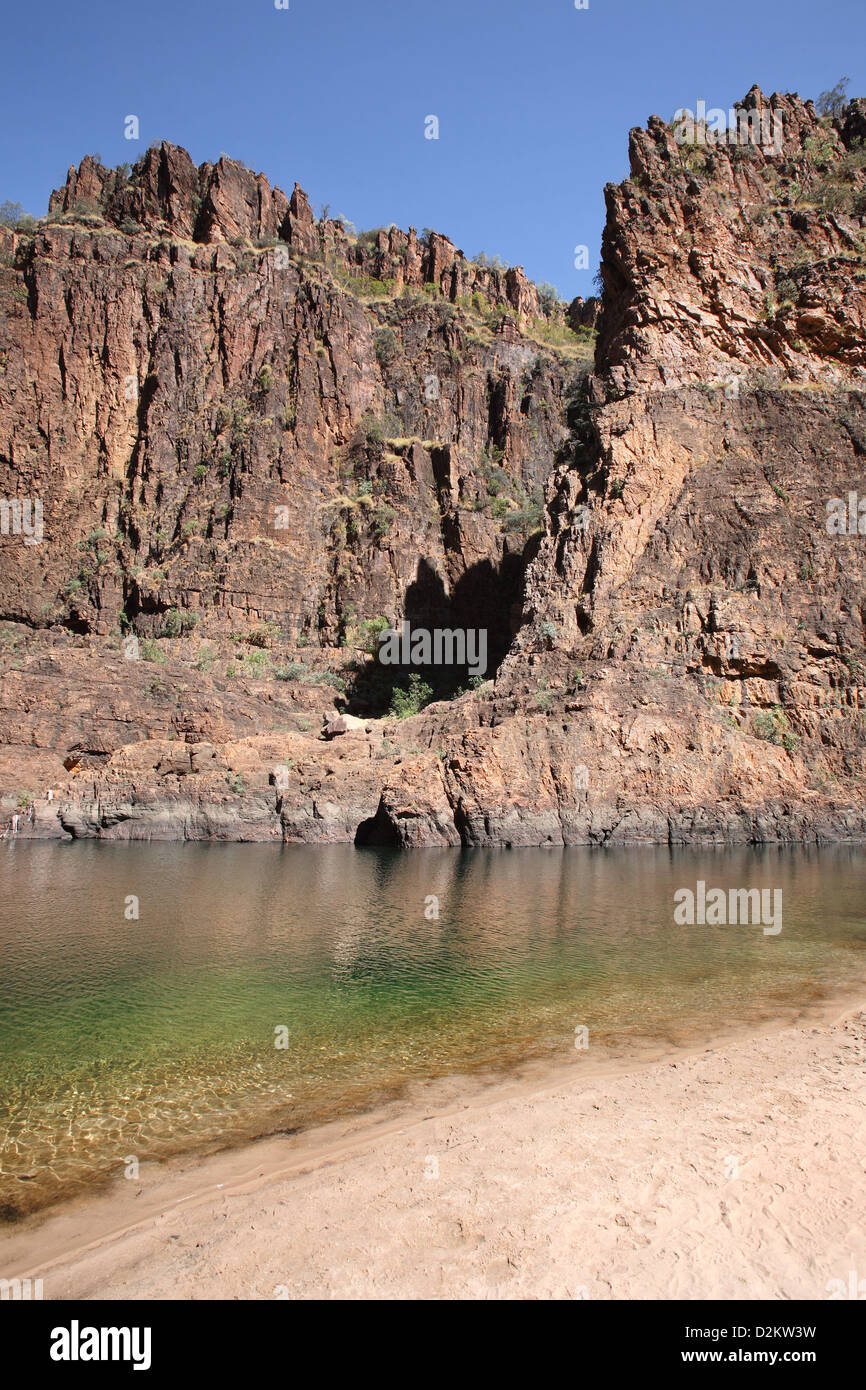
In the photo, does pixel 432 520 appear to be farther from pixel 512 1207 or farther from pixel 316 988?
pixel 512 1207

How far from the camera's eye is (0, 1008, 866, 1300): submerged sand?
14.5ft

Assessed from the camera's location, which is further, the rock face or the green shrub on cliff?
the green shrub on cliff

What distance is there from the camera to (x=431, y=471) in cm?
6412

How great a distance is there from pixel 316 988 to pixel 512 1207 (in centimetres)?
658

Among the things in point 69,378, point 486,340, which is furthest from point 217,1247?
point 486,340

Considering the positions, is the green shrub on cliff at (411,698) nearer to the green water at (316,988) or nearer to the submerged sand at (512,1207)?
the green water at (316,988)

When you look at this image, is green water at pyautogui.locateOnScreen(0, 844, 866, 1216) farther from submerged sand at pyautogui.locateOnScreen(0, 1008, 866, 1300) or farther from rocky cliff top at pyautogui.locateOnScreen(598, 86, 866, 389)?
rocky cliff top at pyautogui.locateOnScreen(598, 86, 866, 389)

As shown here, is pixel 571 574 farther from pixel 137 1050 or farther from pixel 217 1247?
pixel 217 1247

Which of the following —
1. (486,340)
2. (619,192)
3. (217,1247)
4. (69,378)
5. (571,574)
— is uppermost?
(486,340)

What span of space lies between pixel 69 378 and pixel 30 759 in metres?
37.3

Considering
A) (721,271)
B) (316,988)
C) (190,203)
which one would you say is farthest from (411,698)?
(190,203)

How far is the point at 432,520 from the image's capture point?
2443 inches

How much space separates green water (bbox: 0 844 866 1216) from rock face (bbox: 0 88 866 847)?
12441 mm

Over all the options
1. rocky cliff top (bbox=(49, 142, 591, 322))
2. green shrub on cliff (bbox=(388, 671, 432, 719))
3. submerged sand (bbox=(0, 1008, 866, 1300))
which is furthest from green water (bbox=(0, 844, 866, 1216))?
rocky cliff top (bbox=(49, 142, 591, 322))
